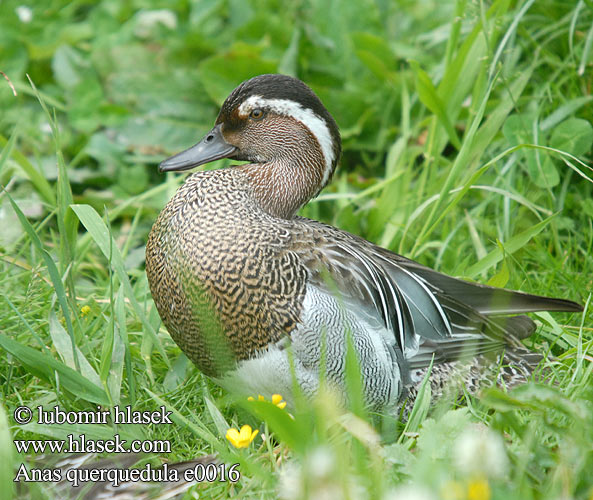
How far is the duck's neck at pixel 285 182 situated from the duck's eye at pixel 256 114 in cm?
18

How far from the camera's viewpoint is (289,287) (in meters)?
2.65

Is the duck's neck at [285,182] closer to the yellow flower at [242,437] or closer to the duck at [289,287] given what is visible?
the duck at [289,287]

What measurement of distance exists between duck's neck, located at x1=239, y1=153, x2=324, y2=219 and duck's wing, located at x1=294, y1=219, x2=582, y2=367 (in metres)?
0.11

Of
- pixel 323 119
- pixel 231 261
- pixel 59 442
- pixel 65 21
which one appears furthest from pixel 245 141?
pixel 65 21

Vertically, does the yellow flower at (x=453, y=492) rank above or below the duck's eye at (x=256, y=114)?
above

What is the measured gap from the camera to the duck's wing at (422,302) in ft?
9.29

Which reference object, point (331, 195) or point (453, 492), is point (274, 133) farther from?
point (453, 492)

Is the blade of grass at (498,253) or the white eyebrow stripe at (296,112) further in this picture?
the blade of grass at (498,253)

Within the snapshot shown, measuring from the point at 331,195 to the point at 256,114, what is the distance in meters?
1.07

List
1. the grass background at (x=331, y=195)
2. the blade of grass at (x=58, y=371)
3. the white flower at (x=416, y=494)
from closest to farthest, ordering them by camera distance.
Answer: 1. the white flower at (x=416, y=494)
2. the grass background at (x=331, y=195)
3. the blade of grass at (x=58, y=371)

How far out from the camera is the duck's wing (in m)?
2.83

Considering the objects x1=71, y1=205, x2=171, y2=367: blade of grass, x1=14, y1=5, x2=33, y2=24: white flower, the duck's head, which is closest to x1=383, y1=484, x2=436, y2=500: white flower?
x1=71, y1=205, x2=171, y2=367: blade of grass

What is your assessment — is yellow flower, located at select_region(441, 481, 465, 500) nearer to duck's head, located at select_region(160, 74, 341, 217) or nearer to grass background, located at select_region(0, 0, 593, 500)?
grass background, located at select_region(0, 0, 593, 500)

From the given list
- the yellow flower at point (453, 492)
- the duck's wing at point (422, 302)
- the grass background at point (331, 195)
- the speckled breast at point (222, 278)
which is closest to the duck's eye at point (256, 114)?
the speckled breast at point (222, 278)
